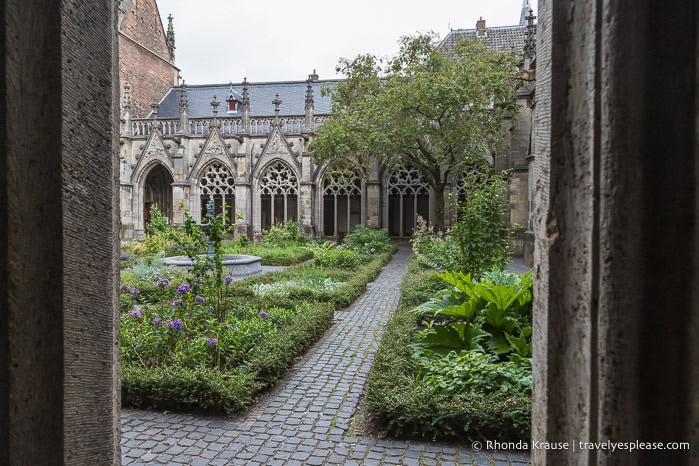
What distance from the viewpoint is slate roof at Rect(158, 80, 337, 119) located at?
25.0 m

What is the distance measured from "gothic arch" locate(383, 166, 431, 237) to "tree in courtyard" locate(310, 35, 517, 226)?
14.7 feet

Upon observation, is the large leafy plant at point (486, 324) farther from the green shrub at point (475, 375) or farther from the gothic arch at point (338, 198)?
the gothic arch at point (338, 198)

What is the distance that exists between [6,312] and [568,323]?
4.25 ft

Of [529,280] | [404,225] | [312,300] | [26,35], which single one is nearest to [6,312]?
[26,35]

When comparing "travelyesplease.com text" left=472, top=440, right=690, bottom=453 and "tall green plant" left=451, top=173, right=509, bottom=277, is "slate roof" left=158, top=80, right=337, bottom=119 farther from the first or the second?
"travelyesplease.com text" left=472, top=440, right=690, bottom=453

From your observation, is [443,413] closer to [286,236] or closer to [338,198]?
[286,236]

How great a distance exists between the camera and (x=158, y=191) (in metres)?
24.5

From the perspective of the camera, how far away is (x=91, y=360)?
1.21m

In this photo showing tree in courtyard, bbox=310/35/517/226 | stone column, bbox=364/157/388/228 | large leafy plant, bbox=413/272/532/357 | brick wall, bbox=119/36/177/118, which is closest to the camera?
large leafy plant, bbox=413/272/532/357

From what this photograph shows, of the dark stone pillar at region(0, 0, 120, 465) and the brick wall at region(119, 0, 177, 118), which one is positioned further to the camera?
the brick wall at region(119, 0, 177, 118)

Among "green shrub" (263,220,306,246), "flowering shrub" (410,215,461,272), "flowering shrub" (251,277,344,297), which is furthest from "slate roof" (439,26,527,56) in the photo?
"flowering shrub" (251,277,344,297)

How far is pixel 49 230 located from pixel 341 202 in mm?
21365

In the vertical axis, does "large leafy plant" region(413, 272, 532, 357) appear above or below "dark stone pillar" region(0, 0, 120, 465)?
below

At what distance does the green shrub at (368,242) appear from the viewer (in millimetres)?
15941
